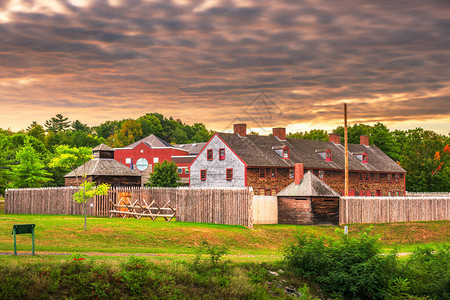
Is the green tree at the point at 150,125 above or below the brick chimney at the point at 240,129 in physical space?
above

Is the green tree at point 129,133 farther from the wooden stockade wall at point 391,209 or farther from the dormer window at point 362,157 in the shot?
the wooden stockade wall at point 391,209

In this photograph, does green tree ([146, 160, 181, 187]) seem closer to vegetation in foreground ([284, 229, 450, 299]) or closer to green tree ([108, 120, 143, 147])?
vegetation in foreground ([284, 229, 450, 299])

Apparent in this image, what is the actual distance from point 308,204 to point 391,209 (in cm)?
996

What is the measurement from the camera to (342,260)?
819 inches

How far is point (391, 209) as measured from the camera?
48250 millimetres

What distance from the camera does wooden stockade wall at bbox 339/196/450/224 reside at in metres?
45.0

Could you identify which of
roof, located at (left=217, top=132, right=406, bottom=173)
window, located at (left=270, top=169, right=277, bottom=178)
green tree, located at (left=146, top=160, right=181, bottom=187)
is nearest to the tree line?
roof, located at (left=217, top=132, right=406, bottom=173)

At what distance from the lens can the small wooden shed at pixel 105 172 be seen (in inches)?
2044

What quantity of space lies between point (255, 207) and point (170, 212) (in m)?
7.04

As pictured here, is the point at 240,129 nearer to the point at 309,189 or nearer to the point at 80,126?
the point at 309,189

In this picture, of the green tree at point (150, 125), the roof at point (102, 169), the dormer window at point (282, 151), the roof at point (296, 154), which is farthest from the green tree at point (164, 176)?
the green tree at point (150, 125)

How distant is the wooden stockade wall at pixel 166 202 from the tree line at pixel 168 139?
375 cm

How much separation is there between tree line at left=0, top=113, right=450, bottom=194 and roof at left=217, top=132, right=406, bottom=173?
197 inches

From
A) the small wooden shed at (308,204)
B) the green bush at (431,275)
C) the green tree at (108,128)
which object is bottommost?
the green bush at (431,275)
